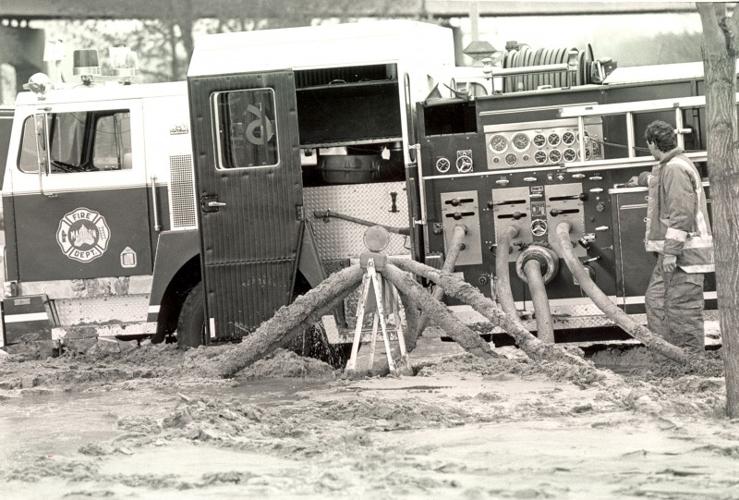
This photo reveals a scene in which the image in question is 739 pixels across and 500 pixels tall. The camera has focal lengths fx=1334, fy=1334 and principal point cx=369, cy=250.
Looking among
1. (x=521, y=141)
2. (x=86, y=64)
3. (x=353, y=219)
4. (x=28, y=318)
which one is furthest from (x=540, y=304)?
(x=86, y=64)

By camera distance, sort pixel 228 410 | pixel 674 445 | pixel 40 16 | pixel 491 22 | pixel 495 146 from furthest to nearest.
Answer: pixel 491 22 < pixel 40 16 < pixel 495 146 < pixel 228 410 < pixel 674 445

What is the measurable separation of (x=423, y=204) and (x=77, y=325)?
12.0 ft

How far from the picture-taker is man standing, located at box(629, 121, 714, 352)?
10555 millimetres

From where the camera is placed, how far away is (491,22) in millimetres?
25312

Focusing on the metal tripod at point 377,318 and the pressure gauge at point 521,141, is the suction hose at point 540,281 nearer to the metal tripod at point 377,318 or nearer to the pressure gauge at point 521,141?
the pressure gauge at point 521,141

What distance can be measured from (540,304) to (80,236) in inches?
179

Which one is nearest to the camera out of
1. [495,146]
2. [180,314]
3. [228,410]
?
[228,410]

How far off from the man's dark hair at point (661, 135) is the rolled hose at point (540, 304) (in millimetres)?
1497

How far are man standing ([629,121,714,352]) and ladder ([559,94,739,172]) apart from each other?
0.33m

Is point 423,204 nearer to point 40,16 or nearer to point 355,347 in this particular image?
point 355,347

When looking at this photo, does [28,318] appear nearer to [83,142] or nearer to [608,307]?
[83,142]

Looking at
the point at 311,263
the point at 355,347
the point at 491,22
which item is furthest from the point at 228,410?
the point at 491,22

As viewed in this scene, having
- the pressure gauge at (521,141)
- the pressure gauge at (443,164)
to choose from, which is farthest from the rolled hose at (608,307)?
the pressure gauge at (443,164)

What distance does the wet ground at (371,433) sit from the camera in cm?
665
